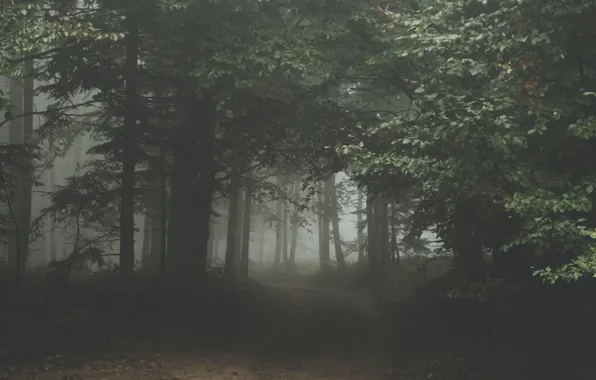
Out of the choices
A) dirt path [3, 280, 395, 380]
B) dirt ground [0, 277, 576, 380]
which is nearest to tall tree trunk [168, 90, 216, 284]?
dirt ground [0, 277, 576, 380]

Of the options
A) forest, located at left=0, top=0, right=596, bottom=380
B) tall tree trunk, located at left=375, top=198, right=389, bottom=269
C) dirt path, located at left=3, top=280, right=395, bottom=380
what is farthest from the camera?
tall tree trunk, located at left=375, top=198, right=389, bottom=269

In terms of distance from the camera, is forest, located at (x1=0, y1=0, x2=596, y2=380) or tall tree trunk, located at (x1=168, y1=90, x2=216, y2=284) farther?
tall tree trunk, located at (x1=168, y1=90, x2=216, y2=284)

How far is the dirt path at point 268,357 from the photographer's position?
1020cm

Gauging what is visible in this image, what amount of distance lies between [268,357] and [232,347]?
995mm

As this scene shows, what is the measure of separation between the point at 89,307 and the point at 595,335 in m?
11.6

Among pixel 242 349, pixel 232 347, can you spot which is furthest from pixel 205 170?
pixel 242 349

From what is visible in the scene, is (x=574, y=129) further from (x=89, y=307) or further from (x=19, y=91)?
(x=19, y=91)

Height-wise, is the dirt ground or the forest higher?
the forest

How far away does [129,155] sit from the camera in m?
13.2

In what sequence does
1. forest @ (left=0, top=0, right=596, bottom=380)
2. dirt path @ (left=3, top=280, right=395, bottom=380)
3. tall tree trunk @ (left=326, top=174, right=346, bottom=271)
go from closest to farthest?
forest @ (left=0, top=0, right=596, bottom=380)
dirt path @ (left=3, top=280, right=395, bottom=380)
tall tree trunk @ (left=326, top=174, right=346, bottom=271)

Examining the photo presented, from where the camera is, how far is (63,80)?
1291 cm

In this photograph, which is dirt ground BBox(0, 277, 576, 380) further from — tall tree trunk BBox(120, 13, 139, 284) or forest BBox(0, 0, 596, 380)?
tall tree trunk BBox(120, 13, 139, 284)

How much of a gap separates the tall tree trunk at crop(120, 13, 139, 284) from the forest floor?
4.76 ft

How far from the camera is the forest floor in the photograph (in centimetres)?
1043
